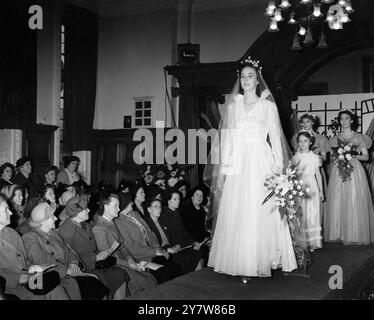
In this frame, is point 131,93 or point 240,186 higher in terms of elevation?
point 131,93

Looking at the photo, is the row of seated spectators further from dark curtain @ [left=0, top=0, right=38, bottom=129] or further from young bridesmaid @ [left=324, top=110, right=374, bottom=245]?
dark curtain @ [left=0, top=0, right=38, bottom=129]

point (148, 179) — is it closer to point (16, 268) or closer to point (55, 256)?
point (55, 256)

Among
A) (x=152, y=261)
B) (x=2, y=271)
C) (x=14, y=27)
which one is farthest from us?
(x=14, y=27)

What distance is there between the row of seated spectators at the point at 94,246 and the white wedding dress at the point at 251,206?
3.02ft

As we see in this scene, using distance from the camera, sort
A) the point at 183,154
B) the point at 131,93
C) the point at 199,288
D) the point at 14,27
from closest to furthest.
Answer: the point at 199,288, the point at 14,27, the point at 183,154, the point at 131,93

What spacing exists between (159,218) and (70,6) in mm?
6118

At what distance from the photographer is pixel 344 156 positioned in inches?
242

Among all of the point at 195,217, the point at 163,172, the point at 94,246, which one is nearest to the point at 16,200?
the point at 94,246

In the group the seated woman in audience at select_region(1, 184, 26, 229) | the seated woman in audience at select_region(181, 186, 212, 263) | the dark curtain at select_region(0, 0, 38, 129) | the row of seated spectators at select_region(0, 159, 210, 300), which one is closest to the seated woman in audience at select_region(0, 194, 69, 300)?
the row of seated spectators at select_region(0, 159, 210, 300)

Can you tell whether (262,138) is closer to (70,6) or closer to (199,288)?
(199,288)

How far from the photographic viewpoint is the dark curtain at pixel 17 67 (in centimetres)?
848

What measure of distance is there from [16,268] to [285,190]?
205 centimetres

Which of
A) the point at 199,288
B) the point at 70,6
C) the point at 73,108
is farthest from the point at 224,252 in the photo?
the point at 70,6

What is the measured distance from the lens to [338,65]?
12.7 meters
